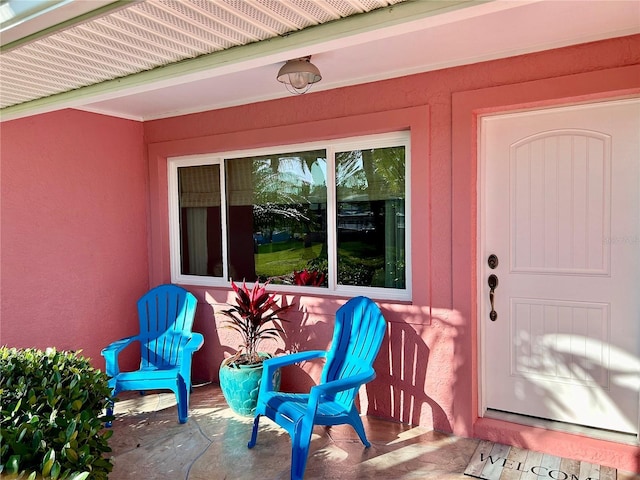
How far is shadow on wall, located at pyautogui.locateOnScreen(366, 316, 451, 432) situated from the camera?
327 cm

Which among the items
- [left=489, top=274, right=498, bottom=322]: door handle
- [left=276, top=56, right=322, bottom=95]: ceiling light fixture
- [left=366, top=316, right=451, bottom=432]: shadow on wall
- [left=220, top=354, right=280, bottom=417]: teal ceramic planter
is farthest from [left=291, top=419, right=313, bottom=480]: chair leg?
[left=276, top=56, right=322, bottom=95]: ceiling light fixture

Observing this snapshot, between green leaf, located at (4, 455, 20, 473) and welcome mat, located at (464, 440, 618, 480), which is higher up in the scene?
green leaf, located at (4, 455, 20, 473)

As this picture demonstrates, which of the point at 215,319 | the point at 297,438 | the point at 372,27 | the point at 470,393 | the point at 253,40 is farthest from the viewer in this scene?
the point at 215,319

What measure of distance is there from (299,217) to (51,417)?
2.61 metres

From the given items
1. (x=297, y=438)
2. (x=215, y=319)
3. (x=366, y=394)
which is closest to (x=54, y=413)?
(x=297, y=438)

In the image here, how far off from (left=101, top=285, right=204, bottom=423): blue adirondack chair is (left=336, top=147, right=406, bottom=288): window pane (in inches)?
53.5

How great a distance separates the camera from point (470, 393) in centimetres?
310

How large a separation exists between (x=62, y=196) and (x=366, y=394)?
2944 mm

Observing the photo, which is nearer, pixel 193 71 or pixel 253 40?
pixel 253 40

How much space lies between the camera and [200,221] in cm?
453

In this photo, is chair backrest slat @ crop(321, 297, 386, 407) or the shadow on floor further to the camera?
chair backrest slat @ crop(321, 297, 386, 407)

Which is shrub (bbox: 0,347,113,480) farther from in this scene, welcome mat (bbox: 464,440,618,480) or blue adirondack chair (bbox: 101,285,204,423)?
welcome mat (bbox: 464,440,618,480)

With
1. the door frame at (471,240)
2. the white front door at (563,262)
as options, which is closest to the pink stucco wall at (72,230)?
the door frame at (471,240)

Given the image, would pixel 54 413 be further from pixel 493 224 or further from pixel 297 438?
pixel 493 224
